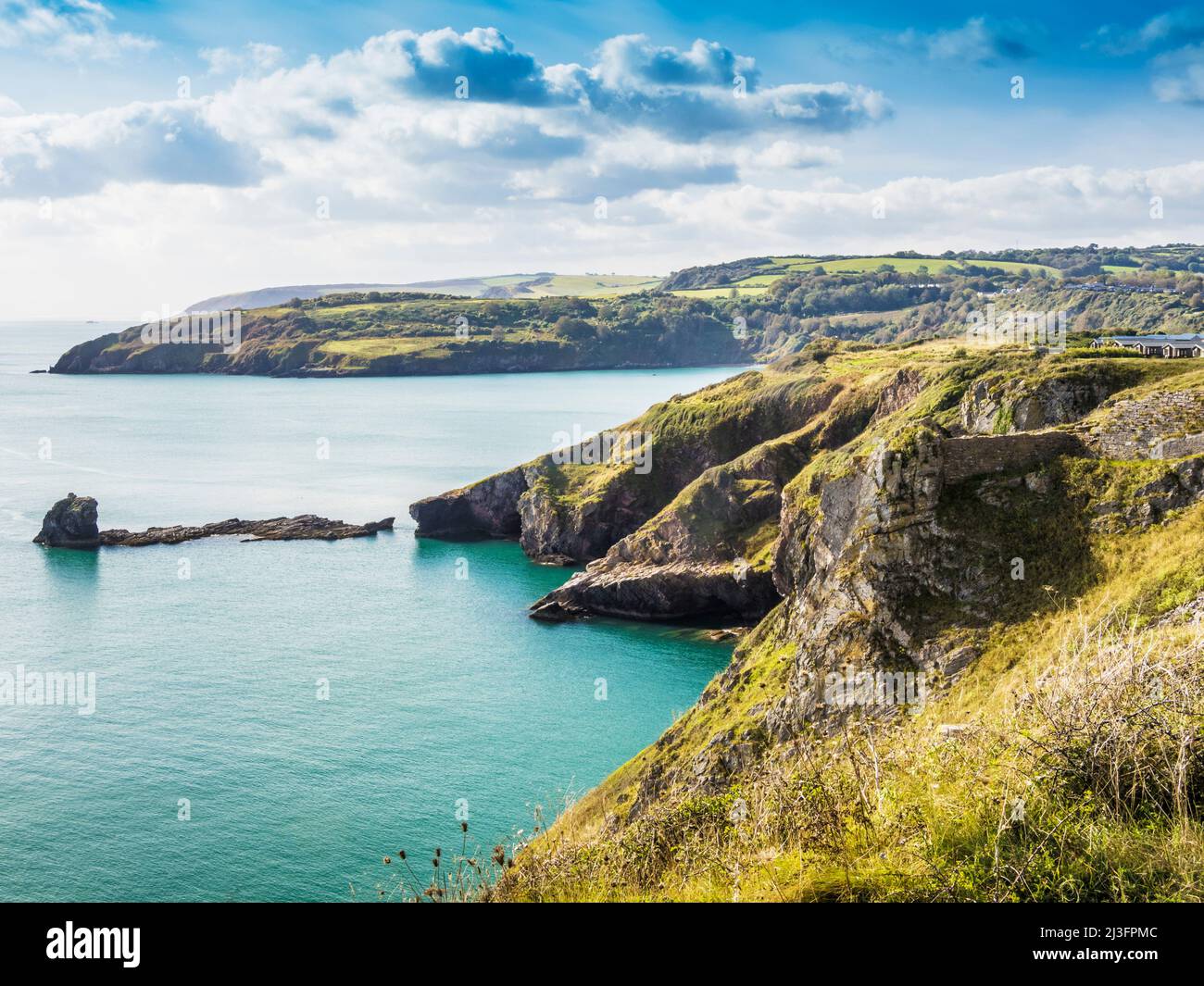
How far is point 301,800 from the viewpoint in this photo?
40.3m

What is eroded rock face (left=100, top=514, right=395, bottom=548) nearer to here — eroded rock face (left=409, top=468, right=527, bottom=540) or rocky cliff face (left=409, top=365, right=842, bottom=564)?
eroded rock face (left=409, top=468, right=527, bottom=540)

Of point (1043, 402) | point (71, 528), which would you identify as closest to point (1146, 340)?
point (1043, 402)

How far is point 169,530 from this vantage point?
93500 millimetres

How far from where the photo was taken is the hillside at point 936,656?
8.73m

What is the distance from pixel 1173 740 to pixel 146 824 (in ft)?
125

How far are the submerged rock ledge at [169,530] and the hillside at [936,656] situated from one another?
3085 cm

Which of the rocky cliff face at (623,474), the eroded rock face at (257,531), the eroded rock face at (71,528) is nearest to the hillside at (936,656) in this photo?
the rocky cliff face at (623,474)

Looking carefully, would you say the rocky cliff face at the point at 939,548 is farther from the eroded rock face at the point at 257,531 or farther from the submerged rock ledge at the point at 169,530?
the submerged rock ledge at the point at 169,530

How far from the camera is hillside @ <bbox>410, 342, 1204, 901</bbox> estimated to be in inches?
344

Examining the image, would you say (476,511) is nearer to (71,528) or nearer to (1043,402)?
(71,528)

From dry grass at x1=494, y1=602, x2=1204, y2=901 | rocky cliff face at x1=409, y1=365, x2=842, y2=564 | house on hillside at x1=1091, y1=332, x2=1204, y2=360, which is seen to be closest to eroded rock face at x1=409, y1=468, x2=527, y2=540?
rocky cliff face at x1=409, y1=365, x2=842, y2=564
